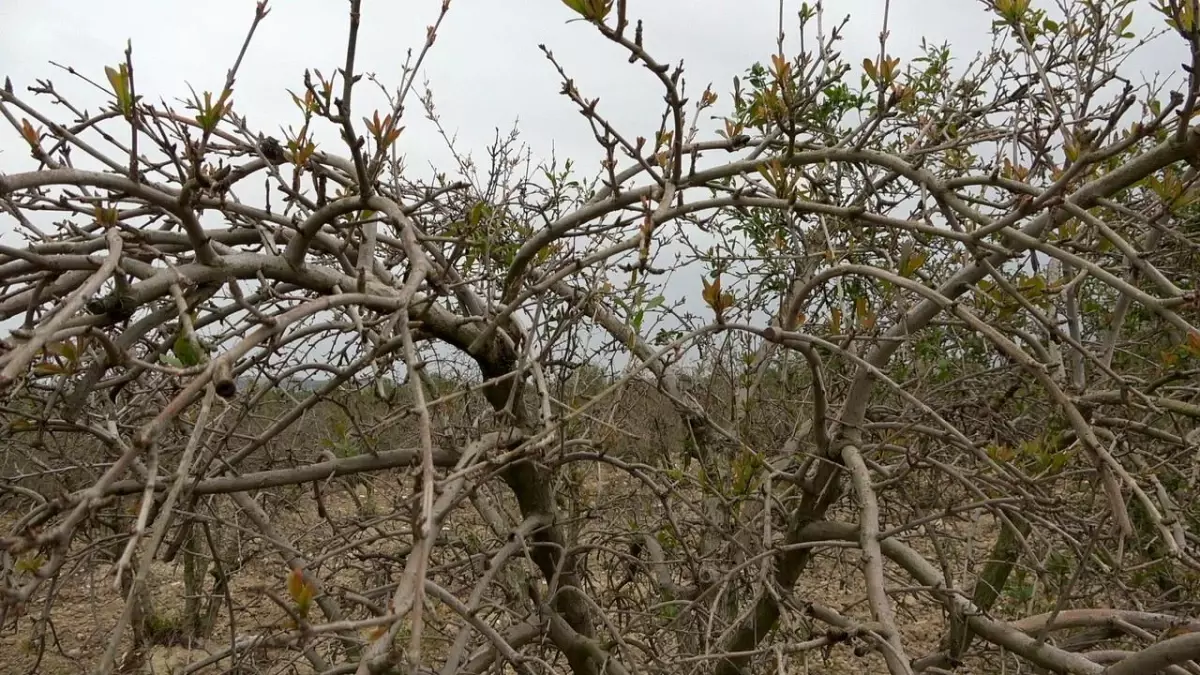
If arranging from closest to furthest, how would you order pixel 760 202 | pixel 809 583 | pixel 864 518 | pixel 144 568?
pixel 144 568, pixel 760 202, pixel 864 518, pixel 809 583

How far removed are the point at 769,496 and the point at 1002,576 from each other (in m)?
2.55

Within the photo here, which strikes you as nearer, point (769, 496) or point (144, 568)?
point (144, 568)

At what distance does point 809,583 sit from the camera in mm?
6559

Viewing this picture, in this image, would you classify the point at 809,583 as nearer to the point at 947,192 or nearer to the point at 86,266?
→ the point at 947,192

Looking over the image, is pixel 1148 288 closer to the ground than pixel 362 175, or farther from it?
farther from it

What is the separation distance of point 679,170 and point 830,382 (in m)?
2.57

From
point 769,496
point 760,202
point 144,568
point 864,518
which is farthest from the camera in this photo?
point 769,496

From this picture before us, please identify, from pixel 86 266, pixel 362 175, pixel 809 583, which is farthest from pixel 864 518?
pixel 809 583

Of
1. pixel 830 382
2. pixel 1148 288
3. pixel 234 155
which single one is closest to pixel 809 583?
pixel 830 382

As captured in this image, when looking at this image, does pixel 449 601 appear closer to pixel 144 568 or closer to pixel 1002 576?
pixel 144 568

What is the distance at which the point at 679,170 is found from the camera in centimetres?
159

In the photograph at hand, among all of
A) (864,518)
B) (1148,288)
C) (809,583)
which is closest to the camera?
(864,518)

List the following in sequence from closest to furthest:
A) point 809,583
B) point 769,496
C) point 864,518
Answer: point 864,518 → point 769,496 → point 809,583

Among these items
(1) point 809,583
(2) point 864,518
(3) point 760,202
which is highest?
(3) point 760,202
